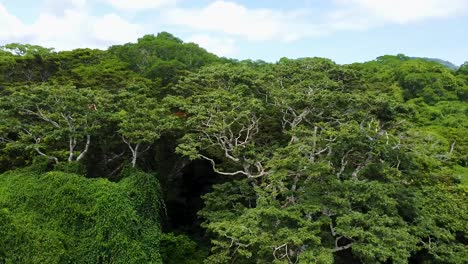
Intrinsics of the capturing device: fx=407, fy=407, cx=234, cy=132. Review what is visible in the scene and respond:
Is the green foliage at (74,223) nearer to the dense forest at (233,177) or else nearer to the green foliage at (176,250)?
the dense forest at (233,177)

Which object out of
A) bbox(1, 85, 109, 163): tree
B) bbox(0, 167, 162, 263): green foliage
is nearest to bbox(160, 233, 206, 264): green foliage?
bbox(0, 167, 162, 263): green foliage

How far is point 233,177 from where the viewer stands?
62.3ft

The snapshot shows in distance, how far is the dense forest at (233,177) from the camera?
487 inches

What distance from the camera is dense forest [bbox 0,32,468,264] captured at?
1236 cm

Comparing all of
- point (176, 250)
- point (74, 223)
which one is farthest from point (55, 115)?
point (176, 250)

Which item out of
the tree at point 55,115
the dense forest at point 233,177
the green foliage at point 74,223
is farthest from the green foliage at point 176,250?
the tree at point 55,115

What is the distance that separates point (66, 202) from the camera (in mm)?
12891

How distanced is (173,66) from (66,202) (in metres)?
14.5

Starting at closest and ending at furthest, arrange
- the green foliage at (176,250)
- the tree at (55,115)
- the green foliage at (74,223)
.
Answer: the green foliage at (74,223) < the tree at (55,115) < the green foliage at (176,250)

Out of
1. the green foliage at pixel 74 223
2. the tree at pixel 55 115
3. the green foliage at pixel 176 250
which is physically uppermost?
the tree at pixel 55 115

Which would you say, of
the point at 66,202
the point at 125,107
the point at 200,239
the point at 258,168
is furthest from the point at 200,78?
the point at 66,202

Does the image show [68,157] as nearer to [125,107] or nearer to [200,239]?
[125,107]

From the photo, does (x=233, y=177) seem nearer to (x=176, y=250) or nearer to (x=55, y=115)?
(x=176, y=250)

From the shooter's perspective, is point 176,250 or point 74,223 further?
point 176,250
